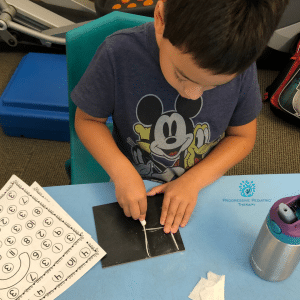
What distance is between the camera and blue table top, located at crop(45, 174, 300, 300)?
19.9 inches

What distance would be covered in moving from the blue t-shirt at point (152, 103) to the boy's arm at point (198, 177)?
0.10 ft

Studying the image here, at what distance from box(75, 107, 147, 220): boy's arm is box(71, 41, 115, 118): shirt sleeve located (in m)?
0.05

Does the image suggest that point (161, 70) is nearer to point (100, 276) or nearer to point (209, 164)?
point (209, 164)

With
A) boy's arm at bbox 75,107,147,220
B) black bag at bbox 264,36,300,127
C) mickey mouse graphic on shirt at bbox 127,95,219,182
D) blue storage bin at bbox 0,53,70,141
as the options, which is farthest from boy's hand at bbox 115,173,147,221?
black bag at bbox 264,36,300,127

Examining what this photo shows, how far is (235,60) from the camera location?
428 millimetres

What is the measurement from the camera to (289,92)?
153cm

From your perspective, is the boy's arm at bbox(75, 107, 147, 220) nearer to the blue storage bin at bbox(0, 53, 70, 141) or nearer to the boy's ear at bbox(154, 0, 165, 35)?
the boy's ear at bbox(154, 0, 165, 35)

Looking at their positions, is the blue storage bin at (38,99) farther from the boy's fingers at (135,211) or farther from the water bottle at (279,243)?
the water bottle at (279,243)

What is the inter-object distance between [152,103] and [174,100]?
0.16 feet

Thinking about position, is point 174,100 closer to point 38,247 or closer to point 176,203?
point 176,203

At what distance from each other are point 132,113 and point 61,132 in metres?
0.85

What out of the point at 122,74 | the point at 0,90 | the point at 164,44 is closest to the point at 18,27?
the point at 0,90

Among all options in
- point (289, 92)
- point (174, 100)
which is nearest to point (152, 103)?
point (174, 100)

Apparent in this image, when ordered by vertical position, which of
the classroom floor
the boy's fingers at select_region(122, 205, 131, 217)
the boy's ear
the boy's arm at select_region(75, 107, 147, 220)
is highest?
the boy's ear
